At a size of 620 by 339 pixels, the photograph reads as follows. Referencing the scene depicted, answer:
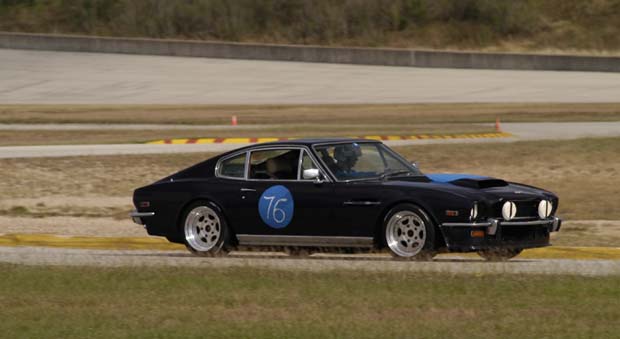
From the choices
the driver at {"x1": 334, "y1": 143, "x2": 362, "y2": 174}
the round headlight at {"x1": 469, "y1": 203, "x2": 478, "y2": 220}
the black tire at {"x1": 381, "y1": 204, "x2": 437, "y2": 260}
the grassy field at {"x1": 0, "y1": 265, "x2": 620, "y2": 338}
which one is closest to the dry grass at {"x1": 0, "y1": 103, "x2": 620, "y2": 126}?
the driver at {"x1": 334, "y1": 143, "x2": 362, "y2": 174}

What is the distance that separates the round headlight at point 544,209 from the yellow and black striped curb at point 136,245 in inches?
47.9

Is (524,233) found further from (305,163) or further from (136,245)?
(136,245)

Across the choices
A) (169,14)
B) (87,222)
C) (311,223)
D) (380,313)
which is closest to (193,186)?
(311,223)

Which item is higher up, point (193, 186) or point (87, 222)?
point (193, 186)

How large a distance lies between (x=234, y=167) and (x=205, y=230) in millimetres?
706

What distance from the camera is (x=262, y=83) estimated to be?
2000 inches

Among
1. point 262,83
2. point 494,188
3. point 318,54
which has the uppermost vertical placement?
point 318,54

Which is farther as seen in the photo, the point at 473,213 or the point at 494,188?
the point at 494,188

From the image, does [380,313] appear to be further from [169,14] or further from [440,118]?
[169,14]

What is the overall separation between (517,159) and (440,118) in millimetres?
13121

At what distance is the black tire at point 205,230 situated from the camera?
477 inches

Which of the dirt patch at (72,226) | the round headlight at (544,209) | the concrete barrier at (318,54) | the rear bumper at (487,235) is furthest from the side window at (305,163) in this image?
the concrete barrier at (318,54)

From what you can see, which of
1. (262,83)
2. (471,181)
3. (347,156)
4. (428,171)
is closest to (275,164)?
(347,156)

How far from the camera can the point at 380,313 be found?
8.55m
